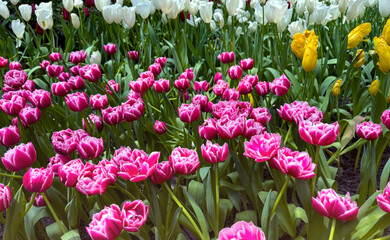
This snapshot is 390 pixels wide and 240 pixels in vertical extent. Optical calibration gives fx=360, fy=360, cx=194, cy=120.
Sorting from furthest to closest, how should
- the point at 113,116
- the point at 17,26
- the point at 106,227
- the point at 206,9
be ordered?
the point at 17,26 < the point at 206,9 < the point at 113,116 < the point at 106,227


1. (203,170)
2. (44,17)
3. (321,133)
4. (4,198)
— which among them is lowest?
(203,170)

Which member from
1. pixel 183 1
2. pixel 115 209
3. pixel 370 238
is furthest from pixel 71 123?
pixel 370 238

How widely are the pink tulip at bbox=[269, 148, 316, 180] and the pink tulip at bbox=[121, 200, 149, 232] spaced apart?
379mm

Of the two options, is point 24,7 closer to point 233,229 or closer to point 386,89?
point 386,89

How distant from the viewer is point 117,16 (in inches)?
95.2

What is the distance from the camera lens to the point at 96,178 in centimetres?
103

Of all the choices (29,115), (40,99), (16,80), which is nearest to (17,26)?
(16,80)

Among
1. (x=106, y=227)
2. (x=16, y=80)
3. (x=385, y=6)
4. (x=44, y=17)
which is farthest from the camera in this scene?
(x=44, y=17)

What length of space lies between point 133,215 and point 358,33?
66.1 inches

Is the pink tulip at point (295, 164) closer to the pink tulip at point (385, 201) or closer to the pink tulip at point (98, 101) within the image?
the pink tulip at point (385, 201)

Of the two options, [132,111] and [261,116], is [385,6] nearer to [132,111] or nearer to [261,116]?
[261,116]

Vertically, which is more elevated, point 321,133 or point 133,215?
point 321,133

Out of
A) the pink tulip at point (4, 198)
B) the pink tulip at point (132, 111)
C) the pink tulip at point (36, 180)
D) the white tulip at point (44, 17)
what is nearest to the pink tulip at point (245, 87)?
the pink tulip at point (132, 111)

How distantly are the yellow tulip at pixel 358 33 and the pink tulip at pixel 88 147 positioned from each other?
5.08ft
